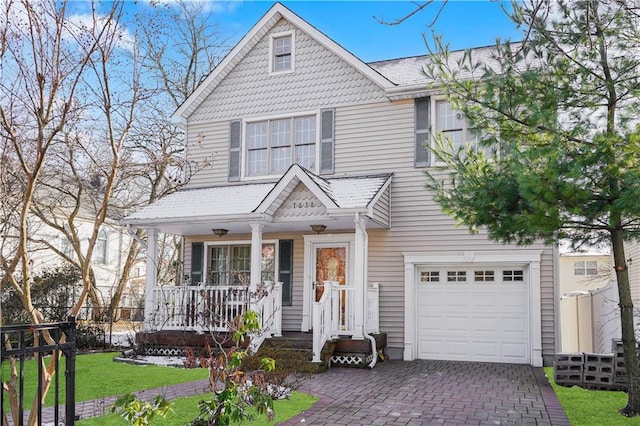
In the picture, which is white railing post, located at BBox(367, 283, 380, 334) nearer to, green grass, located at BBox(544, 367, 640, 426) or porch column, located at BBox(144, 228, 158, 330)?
green grass, located at BBox(544, 367, 640, 426)

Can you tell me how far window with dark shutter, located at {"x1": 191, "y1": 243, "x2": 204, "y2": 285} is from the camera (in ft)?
49.1

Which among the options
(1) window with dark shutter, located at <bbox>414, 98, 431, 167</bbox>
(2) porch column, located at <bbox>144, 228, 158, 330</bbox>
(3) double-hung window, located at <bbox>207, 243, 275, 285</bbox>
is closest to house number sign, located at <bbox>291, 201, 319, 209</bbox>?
(3) double-hung window, located at <bbox>207, 243, 275, 285</bbox>

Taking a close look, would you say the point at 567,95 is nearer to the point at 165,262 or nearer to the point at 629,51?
the point at 629,51

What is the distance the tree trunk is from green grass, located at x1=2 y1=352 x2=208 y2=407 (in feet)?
21.6

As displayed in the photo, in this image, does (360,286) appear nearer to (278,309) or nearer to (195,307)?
(278,309)

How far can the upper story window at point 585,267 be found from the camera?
31.7 metres

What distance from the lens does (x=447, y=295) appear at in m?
13.1

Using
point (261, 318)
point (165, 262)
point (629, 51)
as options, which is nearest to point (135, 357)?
point (261, 318)

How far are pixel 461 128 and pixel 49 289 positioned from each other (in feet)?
37.3

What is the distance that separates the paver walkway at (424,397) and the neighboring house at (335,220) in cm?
136

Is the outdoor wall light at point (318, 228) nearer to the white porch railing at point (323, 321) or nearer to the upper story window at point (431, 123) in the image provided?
the white porch railing at point (323, 321)

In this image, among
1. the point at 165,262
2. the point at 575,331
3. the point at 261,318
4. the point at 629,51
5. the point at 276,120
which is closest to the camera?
the point at 629,51

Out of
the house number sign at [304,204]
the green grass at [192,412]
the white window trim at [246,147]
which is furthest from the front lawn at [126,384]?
the white window trim at [246,147]

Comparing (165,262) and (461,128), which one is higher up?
(461,128)
